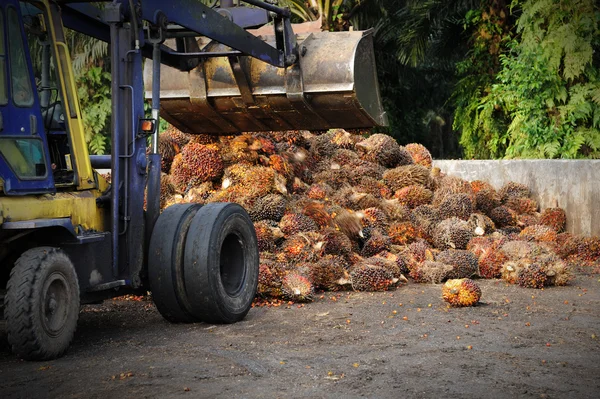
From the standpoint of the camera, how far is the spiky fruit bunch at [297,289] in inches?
323

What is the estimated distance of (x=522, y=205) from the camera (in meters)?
12.1

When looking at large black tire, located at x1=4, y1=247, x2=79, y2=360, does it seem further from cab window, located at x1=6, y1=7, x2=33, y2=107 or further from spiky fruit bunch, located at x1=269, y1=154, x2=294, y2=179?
spiky fruit bunch, located at x1=269, y1=154, x2=294, y2=179

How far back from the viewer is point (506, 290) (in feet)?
28.9

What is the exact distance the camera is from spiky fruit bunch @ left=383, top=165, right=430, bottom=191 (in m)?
11.7

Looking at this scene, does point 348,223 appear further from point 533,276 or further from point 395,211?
point 533,276

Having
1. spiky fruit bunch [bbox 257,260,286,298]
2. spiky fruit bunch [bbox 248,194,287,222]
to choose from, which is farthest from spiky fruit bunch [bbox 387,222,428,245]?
spiky fruit bunch [bbox 257,260,286,298]

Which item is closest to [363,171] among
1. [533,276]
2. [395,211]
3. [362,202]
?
[362,202]

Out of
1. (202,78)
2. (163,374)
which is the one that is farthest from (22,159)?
(202,78)

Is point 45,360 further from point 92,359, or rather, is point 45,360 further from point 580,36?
point 580,36

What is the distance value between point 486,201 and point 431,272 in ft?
9.32

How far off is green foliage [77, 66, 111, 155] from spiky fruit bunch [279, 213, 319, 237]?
43.1ft

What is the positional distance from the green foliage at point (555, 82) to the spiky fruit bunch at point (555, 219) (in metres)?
3.13

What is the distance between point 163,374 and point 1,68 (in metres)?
2.47

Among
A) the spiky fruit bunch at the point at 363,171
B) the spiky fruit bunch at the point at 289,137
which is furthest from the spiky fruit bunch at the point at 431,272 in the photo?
the spiky fruit bunch at the point at 289,137
